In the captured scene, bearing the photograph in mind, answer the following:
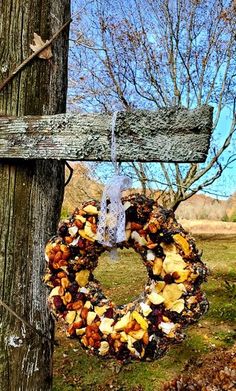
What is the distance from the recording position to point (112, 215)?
1217mm

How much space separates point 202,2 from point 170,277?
5.83 meters

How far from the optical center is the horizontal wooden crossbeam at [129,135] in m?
1.21

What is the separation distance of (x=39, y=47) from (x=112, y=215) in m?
0.68

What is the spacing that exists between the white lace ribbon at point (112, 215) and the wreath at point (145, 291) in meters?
0.04

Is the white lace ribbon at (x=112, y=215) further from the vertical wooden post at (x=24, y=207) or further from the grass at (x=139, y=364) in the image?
the grass at (x=139, y=364)

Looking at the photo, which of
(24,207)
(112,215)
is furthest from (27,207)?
(112,215)

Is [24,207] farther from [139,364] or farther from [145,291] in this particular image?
[139,364]

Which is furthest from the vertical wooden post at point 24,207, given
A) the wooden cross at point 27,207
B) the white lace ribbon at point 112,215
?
the white lace ribbon at point 112,215

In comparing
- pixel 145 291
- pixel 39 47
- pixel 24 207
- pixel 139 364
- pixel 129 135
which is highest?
pixel 39 47

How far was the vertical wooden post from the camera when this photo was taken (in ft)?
5.13

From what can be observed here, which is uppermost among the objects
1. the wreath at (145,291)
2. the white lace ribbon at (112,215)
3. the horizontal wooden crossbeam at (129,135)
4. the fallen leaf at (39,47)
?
the fallen leaf at (39,47)

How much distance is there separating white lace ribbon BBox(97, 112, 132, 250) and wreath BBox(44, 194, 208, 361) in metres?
0.04

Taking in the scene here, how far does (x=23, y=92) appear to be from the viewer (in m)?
1.57

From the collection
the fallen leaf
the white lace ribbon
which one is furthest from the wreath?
the fallen leaf
